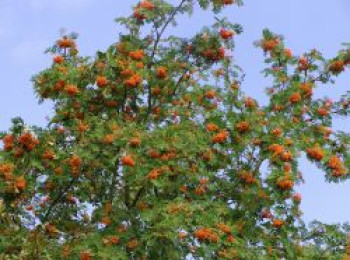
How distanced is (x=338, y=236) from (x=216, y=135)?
3403 millimetres

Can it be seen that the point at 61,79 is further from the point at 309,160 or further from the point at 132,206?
the point at 309,160

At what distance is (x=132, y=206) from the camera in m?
15.3

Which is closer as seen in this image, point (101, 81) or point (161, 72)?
point (101, 81)

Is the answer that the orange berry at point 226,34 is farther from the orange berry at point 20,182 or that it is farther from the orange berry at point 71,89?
the orange berry at point 20,182

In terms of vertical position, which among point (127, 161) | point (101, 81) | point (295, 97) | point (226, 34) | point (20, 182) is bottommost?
point (20, 182)

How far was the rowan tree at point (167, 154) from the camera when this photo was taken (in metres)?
13.7

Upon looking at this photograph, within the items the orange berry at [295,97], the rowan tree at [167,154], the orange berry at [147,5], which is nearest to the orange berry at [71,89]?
the rowan tree at [167,154]

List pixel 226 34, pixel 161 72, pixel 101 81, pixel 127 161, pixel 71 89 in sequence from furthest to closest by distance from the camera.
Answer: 1. pixel 226 34
2. pixel 161 72
3. pixel 101 81
4. pixel 71 89
5. pixel 127 161

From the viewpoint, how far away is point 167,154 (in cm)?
1430

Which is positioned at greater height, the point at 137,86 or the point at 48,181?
the point at 137,86

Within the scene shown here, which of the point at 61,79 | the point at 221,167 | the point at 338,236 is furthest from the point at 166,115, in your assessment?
the point at 338,236

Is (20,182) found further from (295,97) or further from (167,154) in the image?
(295,97)

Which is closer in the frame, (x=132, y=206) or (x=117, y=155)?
(x=117, y=155)

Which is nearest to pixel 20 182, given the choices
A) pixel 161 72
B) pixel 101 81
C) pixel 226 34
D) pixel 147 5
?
pixel 101 81
